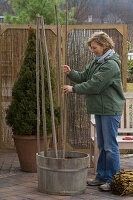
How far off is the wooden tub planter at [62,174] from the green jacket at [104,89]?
1.86ft

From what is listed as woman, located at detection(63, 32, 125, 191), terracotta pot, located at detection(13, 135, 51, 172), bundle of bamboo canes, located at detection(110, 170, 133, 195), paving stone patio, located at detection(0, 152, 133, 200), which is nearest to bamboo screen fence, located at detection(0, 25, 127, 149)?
paving stone patio, located at detection(0, 152, 133, 200)

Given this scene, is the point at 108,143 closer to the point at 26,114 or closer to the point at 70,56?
the point at 26,114

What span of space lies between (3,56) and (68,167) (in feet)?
9.24

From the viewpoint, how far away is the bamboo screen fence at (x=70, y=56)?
6.26 metres

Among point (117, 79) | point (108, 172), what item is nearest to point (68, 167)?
point (108, 172)

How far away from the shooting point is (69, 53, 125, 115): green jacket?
4266mm

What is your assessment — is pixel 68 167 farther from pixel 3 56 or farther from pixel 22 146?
pixel 3 56

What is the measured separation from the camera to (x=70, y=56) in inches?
247

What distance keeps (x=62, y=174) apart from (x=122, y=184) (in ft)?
2.05

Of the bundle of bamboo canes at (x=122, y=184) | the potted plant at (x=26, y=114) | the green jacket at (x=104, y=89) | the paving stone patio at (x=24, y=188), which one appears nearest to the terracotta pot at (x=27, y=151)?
the potted plant at (x=26, y=114)

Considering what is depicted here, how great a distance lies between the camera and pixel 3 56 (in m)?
6.37

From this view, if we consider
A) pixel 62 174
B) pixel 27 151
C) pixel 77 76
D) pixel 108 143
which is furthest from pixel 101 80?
pixel 27 151

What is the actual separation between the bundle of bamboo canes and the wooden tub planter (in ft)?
1.07

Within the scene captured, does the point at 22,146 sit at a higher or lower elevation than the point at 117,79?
lower
